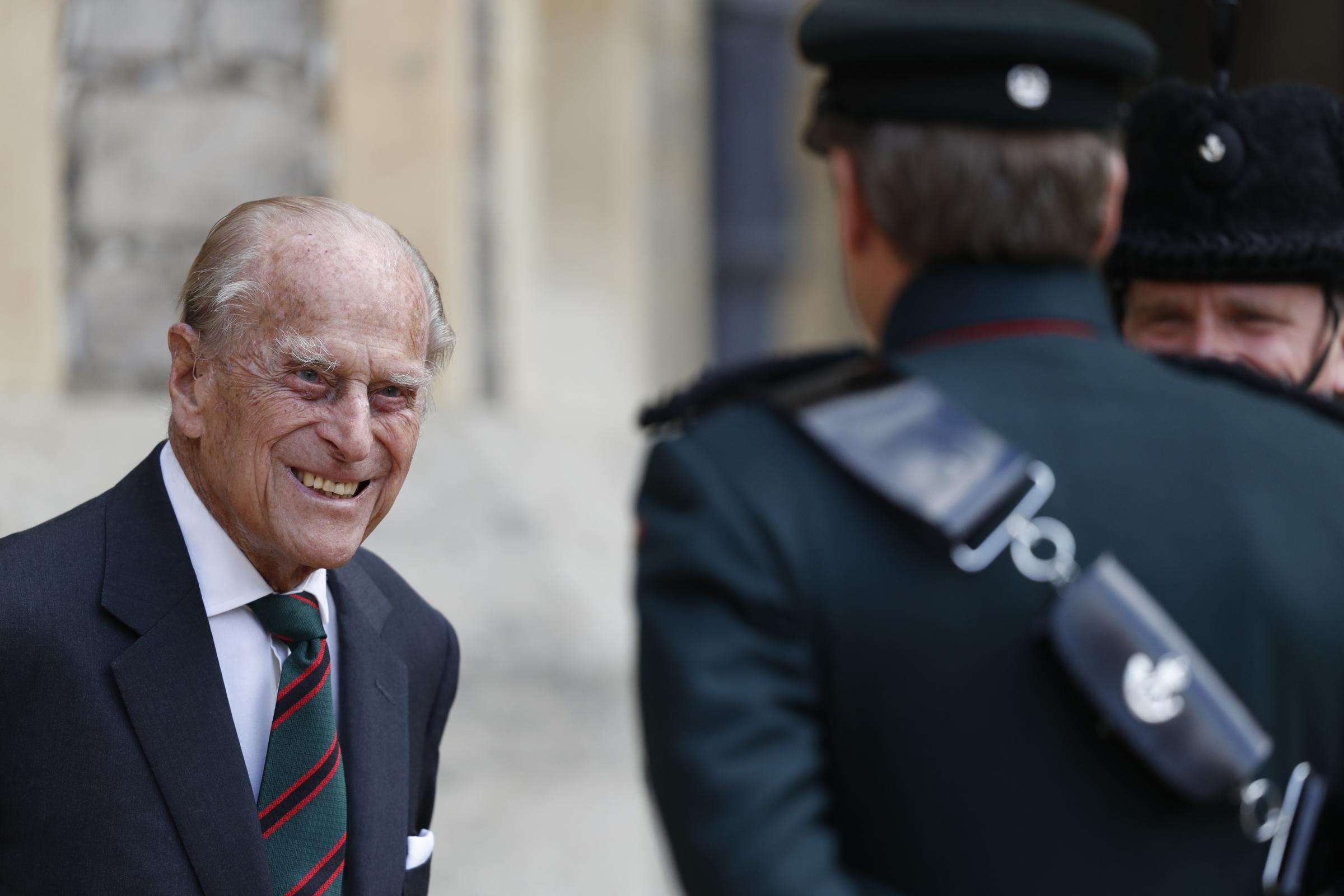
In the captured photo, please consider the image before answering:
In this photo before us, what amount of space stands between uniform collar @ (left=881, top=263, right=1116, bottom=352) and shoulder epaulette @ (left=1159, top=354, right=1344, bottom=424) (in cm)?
13

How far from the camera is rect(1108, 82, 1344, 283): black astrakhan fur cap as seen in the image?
84.8 inches

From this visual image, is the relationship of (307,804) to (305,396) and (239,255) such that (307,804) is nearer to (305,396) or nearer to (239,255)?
(305,396)

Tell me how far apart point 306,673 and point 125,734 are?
0.57 ft

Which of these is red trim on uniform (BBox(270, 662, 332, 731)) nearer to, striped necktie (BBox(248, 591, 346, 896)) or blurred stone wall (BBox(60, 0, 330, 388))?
striped necktie (BBox(248, 591, 346, 896))

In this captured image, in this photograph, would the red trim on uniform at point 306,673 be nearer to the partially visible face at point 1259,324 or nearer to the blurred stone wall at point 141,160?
the partially visible face at point 1259,324

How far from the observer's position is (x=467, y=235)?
4.78 metres

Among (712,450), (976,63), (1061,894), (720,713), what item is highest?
(976,63)

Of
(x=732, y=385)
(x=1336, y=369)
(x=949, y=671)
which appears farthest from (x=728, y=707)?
(x=1336, y=369)

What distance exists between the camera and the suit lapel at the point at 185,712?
1551mm

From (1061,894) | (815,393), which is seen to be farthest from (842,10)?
(1061,894)

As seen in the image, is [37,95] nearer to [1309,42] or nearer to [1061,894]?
[1061,894]

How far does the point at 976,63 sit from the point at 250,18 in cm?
326

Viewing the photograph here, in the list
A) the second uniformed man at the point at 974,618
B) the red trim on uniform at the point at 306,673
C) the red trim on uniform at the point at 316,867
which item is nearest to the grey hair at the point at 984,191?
the second uniformed man at the point at 974,618

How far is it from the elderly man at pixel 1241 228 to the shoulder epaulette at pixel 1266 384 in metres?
0.50
